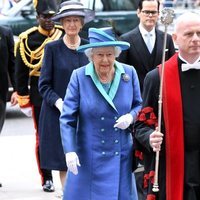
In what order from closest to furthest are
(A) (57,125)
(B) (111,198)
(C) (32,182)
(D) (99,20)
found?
(B) (111,198) → (A) (57,125) → (C) (32,182) → (D) (99,20)

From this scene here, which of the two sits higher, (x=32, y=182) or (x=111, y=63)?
(x=111, y=63)

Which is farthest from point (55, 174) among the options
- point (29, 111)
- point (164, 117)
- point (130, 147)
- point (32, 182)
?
point (164, 117)

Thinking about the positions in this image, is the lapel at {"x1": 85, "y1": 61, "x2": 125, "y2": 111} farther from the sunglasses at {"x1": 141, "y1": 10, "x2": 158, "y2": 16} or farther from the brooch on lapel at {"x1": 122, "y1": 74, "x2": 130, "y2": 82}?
the sunglasses at {"x1": 141, "y1": 10, "x2": 158, "y2": 16}

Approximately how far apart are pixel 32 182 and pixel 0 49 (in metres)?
1.53

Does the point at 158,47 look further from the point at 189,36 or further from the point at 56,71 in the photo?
the point at 189,36

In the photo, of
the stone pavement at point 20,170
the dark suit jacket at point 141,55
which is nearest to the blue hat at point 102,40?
the dark suit jacket at point 141,55

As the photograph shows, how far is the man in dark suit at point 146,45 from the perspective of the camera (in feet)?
25.7

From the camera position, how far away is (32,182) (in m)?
9.01

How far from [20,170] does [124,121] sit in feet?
14.0

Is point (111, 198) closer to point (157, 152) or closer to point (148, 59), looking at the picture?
point (157, 152)

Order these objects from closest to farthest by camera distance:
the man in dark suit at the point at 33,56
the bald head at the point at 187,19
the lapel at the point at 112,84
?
the bald head at the point at 187,19 → the lapel at the point at 112,84 → the man in dark suit at the point at 33,56

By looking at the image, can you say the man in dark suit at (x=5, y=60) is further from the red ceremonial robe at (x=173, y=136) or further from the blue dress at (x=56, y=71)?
the red ceremonial robe at (x=173, y=136)

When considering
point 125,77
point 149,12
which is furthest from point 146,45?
point 125,77

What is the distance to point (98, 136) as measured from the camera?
5625 millimetres
